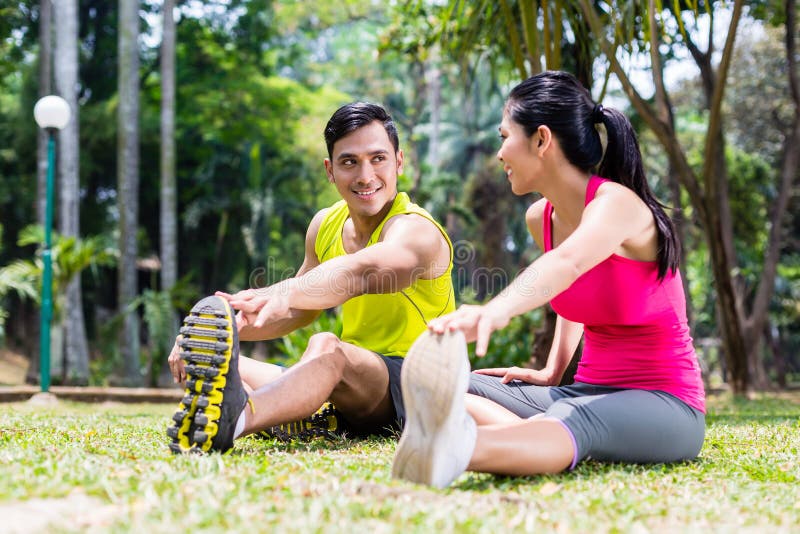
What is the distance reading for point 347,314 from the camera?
3852 mm

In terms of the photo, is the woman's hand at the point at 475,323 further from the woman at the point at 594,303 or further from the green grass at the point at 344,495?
the green grass at the point at 344,495

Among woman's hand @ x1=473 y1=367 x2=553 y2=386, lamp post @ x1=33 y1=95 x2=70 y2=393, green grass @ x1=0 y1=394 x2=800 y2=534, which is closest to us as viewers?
green grass @ x1=0 y1=394 x2=800 y2=534

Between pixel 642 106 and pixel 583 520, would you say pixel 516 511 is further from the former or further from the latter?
pixel 642 106

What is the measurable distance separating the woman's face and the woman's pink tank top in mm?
215

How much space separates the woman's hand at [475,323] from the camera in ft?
7.80

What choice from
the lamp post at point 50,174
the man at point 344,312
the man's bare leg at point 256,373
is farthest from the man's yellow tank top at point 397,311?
the lamp post at point 50,174

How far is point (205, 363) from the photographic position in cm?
265

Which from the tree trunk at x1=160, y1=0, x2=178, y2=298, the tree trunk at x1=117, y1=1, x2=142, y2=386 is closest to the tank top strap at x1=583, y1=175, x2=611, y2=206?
the tree trunk at x1=117, y1=1, x2=142, y2=386

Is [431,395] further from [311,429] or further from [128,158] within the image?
[128,158]

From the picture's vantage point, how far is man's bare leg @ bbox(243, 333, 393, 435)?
117 inches

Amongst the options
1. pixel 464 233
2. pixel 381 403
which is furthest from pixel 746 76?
pixel 381 403

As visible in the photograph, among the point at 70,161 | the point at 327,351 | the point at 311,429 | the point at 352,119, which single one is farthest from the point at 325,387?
the point at 70,161

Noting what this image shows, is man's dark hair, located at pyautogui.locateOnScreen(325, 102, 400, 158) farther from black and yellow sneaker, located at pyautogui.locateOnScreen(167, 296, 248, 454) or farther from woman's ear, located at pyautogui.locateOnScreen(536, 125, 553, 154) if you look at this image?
black and yellow sneaker, located at pyautogui.locateOnScreen(167, 296, 248, 454)

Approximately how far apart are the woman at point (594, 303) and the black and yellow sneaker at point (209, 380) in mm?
821
